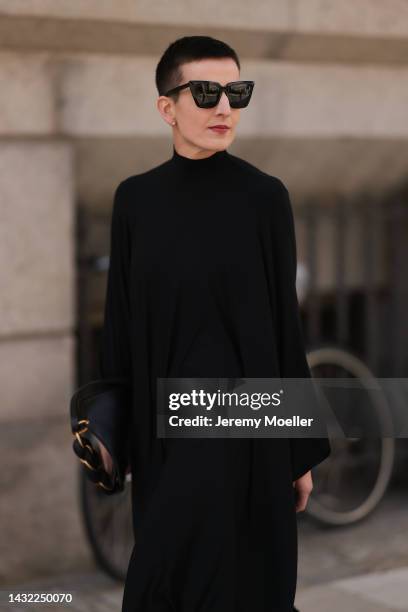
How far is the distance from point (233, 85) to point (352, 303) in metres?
4.15

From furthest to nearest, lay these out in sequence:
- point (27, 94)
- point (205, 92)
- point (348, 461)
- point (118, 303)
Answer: point (348, 461)
point (27, 94)
point (118, 303)
point (205, 92)

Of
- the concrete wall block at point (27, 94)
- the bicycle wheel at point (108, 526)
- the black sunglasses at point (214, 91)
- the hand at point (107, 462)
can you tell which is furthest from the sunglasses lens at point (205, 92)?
the bicycle wheel at point (108, 526)

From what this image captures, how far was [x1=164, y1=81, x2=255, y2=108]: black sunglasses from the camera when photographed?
9.41ft

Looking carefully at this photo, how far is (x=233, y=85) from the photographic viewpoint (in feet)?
9.43

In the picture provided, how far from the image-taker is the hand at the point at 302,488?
3.09 metres

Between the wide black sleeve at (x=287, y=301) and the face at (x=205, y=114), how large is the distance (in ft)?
0.70

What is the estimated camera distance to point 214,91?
2871 millimetres

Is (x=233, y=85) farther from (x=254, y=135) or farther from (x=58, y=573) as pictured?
(x=58, y=573)

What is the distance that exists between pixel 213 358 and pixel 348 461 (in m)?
3.28

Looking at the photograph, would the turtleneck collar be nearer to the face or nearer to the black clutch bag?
the face

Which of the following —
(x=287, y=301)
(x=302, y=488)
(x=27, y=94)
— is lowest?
(x=302, y=488)

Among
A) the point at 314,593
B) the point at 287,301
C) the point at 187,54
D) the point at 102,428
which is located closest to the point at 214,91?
the point at 187,54

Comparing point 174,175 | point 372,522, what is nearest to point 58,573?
point 372,522

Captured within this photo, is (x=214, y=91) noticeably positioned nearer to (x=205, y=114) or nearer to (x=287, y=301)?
(x=205, y=114)
